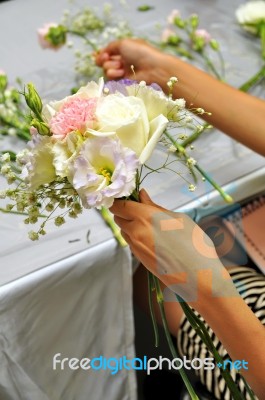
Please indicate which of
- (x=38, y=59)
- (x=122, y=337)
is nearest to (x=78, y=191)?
(x=122, y=337)

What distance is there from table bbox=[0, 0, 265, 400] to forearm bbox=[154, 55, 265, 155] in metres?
0.06

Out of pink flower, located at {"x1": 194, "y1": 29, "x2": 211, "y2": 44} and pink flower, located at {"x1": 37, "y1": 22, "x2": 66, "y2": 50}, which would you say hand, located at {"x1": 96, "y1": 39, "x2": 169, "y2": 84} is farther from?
pink flower, located at {"x1": 194, "y1": 29, "x2": 211, "y2": 44}

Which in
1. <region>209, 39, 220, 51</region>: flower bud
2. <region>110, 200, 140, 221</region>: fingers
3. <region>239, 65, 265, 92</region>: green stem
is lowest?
<region>239, 65, 265, 92</region>: green stem

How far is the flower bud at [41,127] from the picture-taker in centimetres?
55

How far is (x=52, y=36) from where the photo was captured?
117cm

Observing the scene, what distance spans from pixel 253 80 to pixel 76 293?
0.63 metres

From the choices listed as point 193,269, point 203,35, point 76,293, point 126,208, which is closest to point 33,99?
point 126,208

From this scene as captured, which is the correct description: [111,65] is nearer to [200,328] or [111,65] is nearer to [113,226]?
[113,226]

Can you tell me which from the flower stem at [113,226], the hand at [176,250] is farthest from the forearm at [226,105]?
the hand at [176,250]

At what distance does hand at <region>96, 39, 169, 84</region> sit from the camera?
3.28 feet

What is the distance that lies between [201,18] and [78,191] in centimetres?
99

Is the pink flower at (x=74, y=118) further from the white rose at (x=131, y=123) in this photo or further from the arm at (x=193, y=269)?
the arm at (x=193, y=269)

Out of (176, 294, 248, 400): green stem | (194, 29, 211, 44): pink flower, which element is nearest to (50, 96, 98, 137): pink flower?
(176, 294, 248, 400): green stem

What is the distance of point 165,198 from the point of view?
0.88 m
